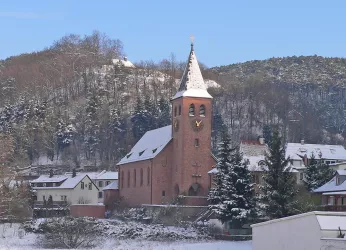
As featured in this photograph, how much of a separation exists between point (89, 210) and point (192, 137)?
12.5m

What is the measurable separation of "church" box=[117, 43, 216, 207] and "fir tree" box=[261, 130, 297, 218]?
18.4 m

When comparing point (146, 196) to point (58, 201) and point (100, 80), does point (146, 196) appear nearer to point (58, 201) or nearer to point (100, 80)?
point (58, 201)

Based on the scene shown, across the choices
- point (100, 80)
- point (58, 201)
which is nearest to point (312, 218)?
point (58, 201)

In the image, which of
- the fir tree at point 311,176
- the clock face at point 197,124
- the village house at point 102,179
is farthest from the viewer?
the village house at point 102,179

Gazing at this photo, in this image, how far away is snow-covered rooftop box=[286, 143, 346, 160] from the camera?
83125 millimetres

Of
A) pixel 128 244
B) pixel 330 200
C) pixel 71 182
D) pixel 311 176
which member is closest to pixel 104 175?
pixel 71 182

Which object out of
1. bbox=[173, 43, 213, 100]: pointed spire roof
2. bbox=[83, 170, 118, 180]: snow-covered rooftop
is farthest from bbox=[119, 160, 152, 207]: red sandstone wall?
bbox=[83, 170, 118, 180]: snow-covered rooftop

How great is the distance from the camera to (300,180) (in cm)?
7319

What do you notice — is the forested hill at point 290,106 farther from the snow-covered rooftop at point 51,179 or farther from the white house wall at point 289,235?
the white house wall at point 289,235

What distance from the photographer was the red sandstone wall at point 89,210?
7053 cm

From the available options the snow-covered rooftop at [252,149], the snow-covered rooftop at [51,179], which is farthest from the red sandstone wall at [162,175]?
the snow-covered rooftop at [51,179]

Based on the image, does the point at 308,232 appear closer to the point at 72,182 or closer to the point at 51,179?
the point at 72,182

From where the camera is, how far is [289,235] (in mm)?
31281

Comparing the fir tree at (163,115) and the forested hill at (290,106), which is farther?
the forested hill at (290,106)
